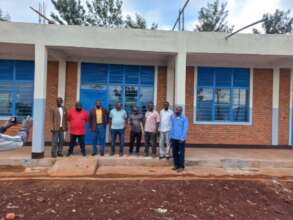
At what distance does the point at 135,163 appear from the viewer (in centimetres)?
917

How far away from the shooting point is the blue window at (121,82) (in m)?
11.7

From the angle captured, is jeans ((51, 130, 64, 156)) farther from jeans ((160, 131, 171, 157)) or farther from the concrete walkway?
jeans ((160, 131, 171, 157))

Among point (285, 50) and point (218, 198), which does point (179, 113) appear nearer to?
point (218, 198)

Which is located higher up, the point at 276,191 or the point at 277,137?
the point at 277,137

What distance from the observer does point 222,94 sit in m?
12.1

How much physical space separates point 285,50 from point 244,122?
3324 millimetres

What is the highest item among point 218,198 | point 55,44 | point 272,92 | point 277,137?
point 55,44

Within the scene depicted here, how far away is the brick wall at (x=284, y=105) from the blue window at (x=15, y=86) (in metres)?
9.26

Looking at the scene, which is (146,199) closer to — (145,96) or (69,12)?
(145,96)

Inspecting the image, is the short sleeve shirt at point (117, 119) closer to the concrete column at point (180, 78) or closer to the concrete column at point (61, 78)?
the concrete column at point (180, 78)

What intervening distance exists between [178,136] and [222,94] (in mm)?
4319

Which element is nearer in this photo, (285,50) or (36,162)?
(36,162)

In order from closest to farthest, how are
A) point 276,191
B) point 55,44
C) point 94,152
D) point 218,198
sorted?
point 218,198, point 276,191, point 55,44, point 94,152

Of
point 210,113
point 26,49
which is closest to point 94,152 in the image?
point 26,49
